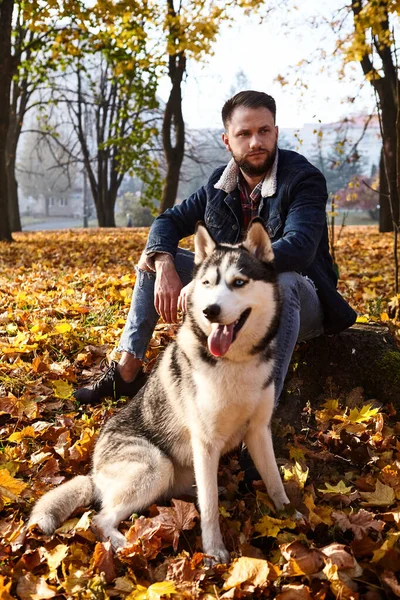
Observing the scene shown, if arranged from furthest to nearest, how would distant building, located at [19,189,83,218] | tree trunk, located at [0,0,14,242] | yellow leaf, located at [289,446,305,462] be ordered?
1. distant building, located at [19,189,83,218]
2. tree trunk, located at [0,0,14,242]
3. yellow leaf, located at [289,446,305,462]

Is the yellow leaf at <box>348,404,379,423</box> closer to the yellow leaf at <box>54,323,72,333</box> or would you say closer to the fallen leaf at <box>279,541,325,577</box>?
the fallen leaf at <box>279,541,325,577</box>

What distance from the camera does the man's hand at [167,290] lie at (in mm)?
3537

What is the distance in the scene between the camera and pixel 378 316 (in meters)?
5.33

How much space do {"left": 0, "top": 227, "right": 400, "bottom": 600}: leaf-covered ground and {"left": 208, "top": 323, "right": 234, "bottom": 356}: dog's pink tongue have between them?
862mm

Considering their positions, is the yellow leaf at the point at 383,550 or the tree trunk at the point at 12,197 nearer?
the yellow leaf at the point at 383,550

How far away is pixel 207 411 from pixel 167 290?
1.14m

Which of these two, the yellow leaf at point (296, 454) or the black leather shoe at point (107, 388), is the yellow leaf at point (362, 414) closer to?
the yellow leaf at point (296, 454)

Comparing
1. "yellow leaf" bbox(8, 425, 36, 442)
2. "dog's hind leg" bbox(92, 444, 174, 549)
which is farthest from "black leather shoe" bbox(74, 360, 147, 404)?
"dog's hind leg" bbox(92, 444, 174, 549)

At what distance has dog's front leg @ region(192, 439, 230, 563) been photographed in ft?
8.21

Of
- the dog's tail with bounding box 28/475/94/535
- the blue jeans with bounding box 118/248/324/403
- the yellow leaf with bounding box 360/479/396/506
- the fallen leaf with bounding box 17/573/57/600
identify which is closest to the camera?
the fallen leaf with bounding box 17/573/57/600

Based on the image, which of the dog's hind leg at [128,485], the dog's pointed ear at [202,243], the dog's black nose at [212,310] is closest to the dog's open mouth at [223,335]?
the dog's black nose at [212,310]

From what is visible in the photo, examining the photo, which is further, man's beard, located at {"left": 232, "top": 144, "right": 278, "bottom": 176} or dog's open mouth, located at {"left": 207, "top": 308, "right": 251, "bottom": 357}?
man's beard, located at {"left": 232, "top": 144, "right": 278, "bottom": 176}

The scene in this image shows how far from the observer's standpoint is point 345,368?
4.00 m

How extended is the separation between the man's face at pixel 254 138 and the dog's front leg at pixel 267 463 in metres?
1.83
